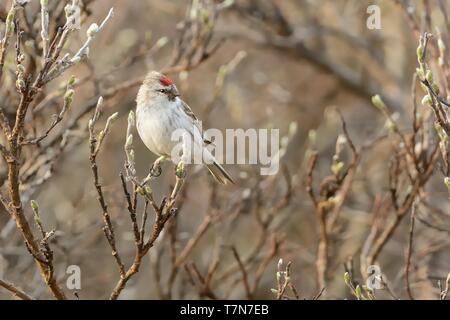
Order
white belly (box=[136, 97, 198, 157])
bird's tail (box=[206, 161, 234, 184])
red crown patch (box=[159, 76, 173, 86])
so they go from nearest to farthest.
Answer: white belly (box=[136, 97, 198, 157]) → red crown patch (box=[159, 76, 173, 86]) → bird's tail (box=[206, 161, 234, 184])

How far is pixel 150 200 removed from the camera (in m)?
3.49

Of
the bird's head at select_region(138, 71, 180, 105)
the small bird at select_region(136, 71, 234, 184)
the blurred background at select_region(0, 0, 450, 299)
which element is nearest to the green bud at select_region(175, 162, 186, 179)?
the small bird at select_region(136, 71, 234, 184)

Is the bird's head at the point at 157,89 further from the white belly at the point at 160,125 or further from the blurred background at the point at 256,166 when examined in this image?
the blurred background at the point at 256,166

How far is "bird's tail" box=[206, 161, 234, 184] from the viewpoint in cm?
468

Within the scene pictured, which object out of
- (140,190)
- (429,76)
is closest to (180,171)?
(140,190)

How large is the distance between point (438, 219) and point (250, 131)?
281 centimetres

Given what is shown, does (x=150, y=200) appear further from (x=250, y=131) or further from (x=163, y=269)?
(x=163, y=269)

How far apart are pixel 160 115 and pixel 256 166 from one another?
3387mm

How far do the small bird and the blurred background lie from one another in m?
1.71

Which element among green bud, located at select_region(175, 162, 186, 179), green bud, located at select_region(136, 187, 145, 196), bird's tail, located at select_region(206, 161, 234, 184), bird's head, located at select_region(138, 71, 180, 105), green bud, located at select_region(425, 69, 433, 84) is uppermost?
bird's head, located at select_region(138, 71, 180, 105)

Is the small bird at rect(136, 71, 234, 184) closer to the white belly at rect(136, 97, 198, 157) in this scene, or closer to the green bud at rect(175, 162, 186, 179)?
the white belly at rect(136, 97, 198, 157)

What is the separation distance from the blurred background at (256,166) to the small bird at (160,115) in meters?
1.71
